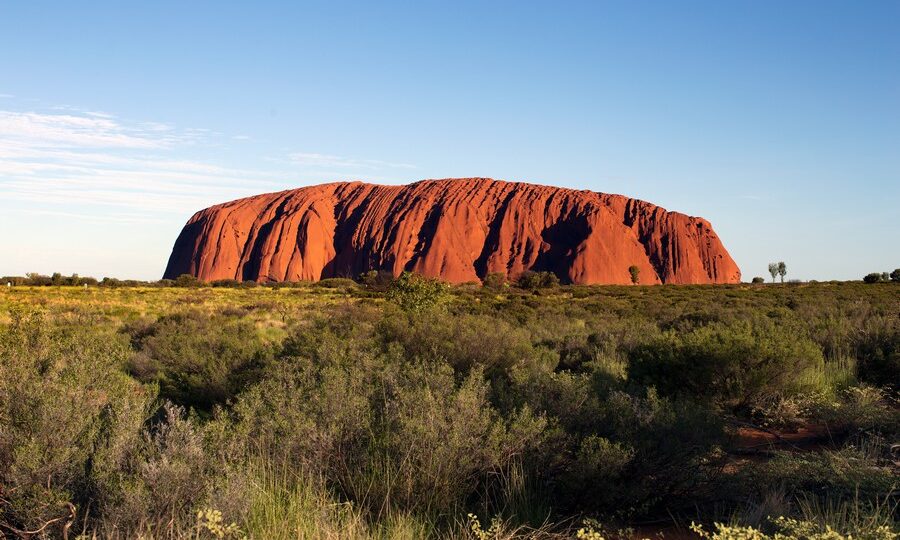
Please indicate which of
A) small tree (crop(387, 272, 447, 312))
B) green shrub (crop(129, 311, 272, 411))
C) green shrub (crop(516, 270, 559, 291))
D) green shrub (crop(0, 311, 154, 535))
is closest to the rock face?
green shrub (crop(516, 270, 559, 291))

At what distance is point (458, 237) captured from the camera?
9819 cm

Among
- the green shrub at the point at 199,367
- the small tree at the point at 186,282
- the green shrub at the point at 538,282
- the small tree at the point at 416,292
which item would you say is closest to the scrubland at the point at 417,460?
the green shrub at the point at 199,367

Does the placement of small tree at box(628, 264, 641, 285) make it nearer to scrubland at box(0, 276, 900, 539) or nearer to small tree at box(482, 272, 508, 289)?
small tree at box(482, 272, 508, 289)

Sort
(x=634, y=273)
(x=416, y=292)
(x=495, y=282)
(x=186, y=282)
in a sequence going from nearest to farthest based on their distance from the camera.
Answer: (x=416, y=292)
(x=495, y=282)
(x=186, y=282)
(x=634, y=273)

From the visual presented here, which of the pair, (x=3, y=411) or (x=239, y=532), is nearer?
(x=239, y=532)

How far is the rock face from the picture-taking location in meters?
95.1

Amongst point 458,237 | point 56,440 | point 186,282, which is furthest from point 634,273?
point 56,440

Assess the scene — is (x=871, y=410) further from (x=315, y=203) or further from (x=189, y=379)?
(x=315, y=203)

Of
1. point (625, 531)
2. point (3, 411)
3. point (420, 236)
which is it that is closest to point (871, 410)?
point (625, 531)

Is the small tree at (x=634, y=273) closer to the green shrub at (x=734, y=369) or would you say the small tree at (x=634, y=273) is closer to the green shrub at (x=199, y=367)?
the green shrub at (x=199, y=367)

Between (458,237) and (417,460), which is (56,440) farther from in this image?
(458,237)

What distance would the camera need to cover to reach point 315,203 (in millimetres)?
109500

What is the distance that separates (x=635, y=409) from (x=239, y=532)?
3.56 meters

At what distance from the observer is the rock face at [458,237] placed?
3745 inches
